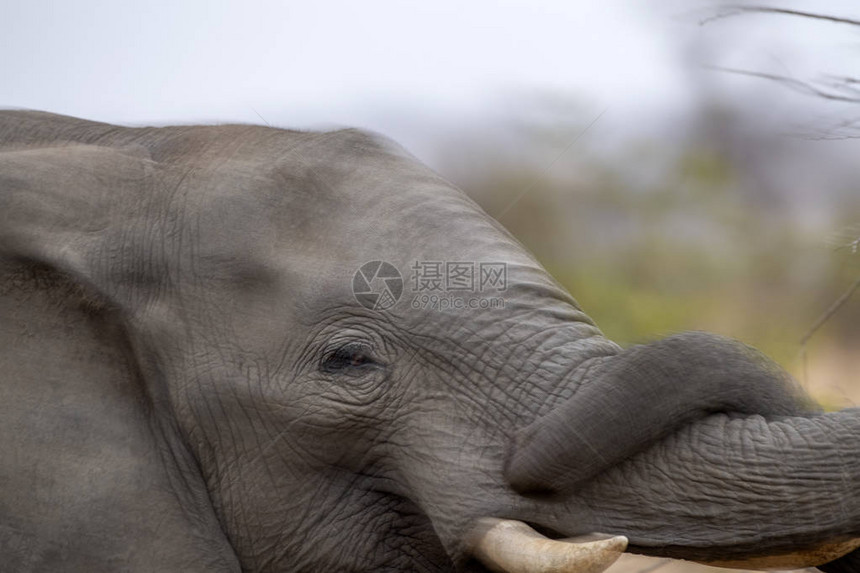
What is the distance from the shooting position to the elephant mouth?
250cm

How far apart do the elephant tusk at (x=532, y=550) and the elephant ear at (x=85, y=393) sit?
→ 0.69 metres

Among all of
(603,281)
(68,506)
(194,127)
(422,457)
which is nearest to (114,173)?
(194,127)

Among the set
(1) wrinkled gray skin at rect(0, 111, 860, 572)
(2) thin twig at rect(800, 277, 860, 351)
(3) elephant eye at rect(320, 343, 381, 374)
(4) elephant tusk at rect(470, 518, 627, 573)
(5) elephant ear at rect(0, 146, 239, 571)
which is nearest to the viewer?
(4) elephant tusk at rect(470, 518, 627, 573)

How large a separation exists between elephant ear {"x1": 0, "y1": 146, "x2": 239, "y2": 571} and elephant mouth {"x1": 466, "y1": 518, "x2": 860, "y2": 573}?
705mm

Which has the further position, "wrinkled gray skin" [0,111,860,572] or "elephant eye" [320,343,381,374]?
"elephant eye" [320,343,381,374]

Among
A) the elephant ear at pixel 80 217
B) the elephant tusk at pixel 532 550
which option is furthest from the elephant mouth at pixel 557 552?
the elephant ear at pixel 80 217

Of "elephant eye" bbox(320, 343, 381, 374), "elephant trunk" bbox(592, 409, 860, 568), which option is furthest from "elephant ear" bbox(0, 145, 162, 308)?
"elephant trunk" bbox(592, 409, 860, 568)

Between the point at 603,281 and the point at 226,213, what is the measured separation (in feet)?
5.35

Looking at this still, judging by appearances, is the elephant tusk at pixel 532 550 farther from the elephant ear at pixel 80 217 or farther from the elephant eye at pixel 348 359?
the elephant ear at pixel 80 217

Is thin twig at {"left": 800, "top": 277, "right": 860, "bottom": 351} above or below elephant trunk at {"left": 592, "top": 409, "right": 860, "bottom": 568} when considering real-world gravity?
above

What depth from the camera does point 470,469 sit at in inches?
111

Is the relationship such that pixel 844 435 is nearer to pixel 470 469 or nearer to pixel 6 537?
pixel 470 469

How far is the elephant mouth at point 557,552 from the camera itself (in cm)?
250

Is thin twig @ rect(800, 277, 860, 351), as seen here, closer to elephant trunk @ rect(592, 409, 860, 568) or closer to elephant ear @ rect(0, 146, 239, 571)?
elephant trunk @ rect(592, 409, 860, 568)
